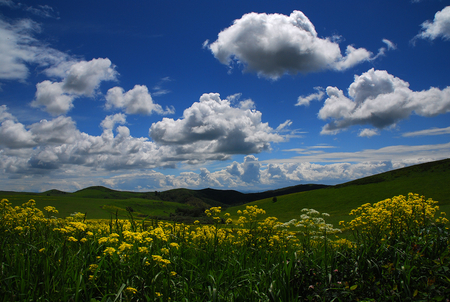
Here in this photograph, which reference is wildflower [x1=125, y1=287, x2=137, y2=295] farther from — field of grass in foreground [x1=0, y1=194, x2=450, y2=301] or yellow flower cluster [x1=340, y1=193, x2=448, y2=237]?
yellow flower cluster [x1=340, y1=193, x2=448, y2=237]

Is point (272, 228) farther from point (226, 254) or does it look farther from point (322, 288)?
point (322, 288)

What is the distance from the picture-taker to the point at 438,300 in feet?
11.3

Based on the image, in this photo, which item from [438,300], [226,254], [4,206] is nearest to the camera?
[438,300]

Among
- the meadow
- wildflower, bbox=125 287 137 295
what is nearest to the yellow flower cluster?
the meadow

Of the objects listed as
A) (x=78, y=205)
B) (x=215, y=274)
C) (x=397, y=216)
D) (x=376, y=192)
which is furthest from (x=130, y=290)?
(x=78, y=205)

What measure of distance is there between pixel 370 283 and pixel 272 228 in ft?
14.7

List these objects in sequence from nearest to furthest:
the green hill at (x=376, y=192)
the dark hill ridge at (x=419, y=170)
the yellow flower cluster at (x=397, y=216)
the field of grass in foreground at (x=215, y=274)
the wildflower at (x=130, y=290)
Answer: the wildflower at (x=130, y=290) < the field of grass in foreground at (x=215, y=274) < the yellow flower cluster at (x=397, y=216) < the green hill at (x=376, y=192) < the dark hill ridge at (x=419, y=170)

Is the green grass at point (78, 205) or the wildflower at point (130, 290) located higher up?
the wildflower at point (130, 290)

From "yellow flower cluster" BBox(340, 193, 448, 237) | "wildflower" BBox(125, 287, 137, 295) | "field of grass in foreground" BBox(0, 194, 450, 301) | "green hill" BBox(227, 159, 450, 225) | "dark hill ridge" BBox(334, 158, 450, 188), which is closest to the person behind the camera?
"wildflower" BBox(125, 287, 137, 295)

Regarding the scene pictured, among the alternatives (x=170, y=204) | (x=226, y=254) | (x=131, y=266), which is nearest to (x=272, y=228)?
(x=226, y=254)

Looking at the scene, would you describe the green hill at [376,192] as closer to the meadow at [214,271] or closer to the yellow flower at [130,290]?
the meadow at [214,271]

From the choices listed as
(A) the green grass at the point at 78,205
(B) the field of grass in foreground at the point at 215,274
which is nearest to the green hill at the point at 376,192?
(A) the green grass at the point at 78,205

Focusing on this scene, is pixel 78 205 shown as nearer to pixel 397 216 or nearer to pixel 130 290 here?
pixel 397 216

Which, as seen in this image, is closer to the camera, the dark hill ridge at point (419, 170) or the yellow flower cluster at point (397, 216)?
the yellow flower cluster at point (397, 216)
